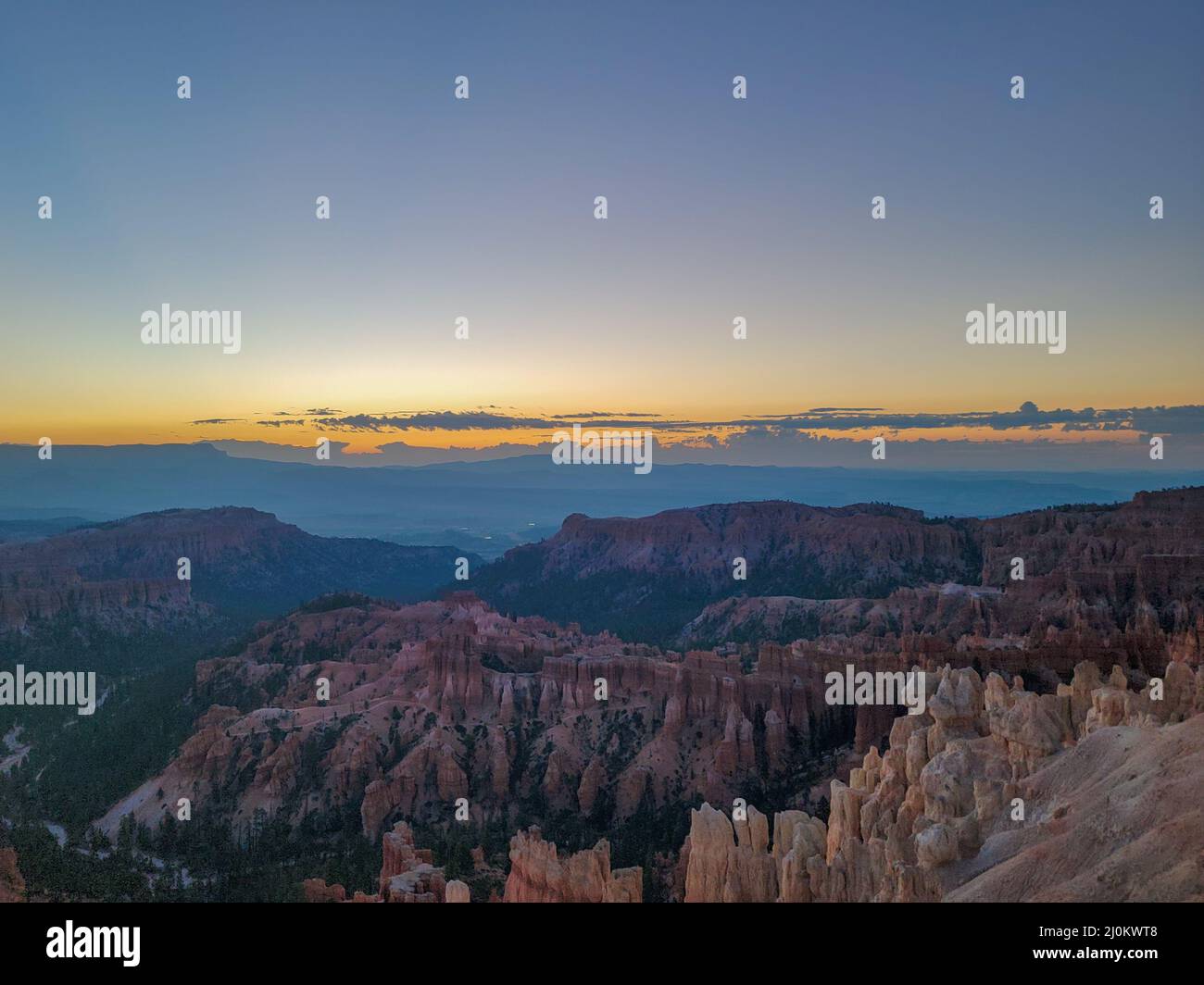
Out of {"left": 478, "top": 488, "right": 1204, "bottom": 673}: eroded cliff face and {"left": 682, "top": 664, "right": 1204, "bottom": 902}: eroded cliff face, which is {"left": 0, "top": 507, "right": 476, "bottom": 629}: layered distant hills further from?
{"left": 682, "top": 664, "right": 1204, "bottom": 902}: eroded cliff face

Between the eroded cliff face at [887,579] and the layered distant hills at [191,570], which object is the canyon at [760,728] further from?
the layered distant hills at [191,570]

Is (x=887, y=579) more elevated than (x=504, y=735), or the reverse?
(x=887, y=579)

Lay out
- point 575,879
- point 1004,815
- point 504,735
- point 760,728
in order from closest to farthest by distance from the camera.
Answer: point 1004,815
point 575,879
point 760,728
point 504,735

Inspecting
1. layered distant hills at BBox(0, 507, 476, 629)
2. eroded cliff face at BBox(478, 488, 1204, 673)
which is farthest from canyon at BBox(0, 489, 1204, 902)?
layered distant hills at BBox(0, 507, 476, 629)

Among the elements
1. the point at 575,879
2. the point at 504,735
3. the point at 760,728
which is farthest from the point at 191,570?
the point at 575,879

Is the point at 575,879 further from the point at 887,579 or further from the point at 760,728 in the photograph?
the point at 887,579

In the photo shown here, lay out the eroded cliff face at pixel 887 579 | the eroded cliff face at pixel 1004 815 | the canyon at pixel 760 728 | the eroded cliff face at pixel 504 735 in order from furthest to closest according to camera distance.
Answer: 1. the eroded cliff face at pixel 887 579
2. the eroded cliff face at pixel 504 735
3. the canyon at pixel 760 728
4. the eroded cliff face at pixel 1004 815

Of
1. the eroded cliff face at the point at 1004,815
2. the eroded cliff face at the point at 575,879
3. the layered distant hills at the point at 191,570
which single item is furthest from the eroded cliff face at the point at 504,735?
the layered distant hills at the point at 191,570

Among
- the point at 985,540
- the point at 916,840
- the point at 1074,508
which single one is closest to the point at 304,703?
the point at 916,840

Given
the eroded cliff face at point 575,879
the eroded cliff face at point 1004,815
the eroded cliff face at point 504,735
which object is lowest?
the eroded cliff face at point 504,735
